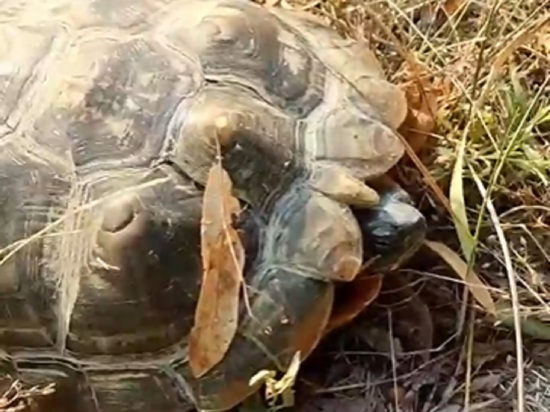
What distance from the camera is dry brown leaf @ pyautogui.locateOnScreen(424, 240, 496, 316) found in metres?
1.98

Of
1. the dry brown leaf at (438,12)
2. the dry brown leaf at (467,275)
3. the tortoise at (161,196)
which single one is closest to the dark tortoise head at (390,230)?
the tortoise at (161,196)

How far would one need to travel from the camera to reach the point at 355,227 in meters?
1.83

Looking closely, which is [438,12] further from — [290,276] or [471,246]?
[290,276]

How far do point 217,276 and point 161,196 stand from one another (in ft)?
0.43

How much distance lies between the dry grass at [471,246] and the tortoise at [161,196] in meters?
0.17

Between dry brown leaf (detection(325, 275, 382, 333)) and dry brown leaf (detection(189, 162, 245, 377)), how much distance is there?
0.63ft

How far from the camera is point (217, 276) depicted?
1780mm

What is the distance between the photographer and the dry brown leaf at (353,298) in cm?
193

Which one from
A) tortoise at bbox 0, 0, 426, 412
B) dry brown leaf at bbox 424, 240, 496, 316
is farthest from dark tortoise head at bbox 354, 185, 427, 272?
dry brown leaf at bbox 424, 240, 496, 316

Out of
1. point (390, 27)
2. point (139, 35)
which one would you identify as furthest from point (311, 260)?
point (390, 27)

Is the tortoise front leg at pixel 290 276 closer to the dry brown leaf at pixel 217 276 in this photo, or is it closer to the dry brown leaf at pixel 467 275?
the dry brown leaf at pixel 217 276

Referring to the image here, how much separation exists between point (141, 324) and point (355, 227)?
32 cm

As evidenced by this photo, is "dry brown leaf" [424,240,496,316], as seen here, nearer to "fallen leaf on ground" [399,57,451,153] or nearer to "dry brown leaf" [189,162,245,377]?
"fallen leaf on ground" [399,57,451,153]

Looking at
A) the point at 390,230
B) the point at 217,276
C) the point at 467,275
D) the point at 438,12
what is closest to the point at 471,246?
the point at 467,275
